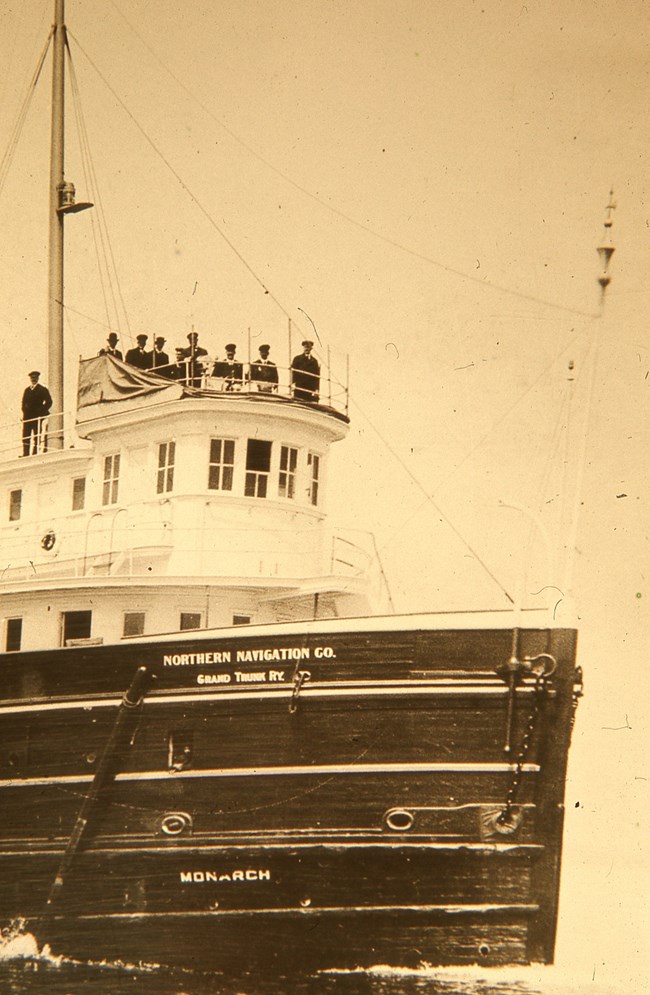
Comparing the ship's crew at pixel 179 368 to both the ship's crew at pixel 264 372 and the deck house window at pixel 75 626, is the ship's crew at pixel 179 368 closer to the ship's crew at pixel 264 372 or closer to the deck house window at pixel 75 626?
the ship's crew at pixel 264 372

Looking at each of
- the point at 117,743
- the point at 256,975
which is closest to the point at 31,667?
the point at 117,743

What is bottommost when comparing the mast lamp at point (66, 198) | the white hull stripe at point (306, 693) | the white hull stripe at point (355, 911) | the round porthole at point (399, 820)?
the white hull stripe at point (355, 911)

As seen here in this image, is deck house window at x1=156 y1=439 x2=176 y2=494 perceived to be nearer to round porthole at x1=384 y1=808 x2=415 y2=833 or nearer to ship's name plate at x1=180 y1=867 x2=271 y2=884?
ship's name plate at x1=180 y1=867 x2=271 y2=884

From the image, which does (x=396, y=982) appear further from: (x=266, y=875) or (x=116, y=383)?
(x=116, y=383)

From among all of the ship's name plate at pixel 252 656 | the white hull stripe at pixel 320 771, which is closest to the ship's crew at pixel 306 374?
the ship's name plate at pixel 252 656

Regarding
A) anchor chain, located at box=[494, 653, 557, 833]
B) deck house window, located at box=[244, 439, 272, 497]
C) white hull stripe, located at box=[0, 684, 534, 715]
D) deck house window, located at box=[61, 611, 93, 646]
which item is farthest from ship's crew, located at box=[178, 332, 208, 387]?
anchor chain, located at box=[494, 653, 557, 833]

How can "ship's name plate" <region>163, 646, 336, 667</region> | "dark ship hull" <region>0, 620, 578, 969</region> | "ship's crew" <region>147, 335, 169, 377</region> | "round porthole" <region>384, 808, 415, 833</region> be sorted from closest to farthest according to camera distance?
"dark ship hull" <region>0, 620, 578, 969</region>
"round porthole" <region>384, 808, 415, 833</region>
"ship's name plate" <region>163, 646, 336, 667</region>
"ship's crew" <region>147, 335, 169, 377</region>

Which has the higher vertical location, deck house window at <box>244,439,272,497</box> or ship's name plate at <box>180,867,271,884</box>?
deck house window at <box>244,439,272,497</box>
